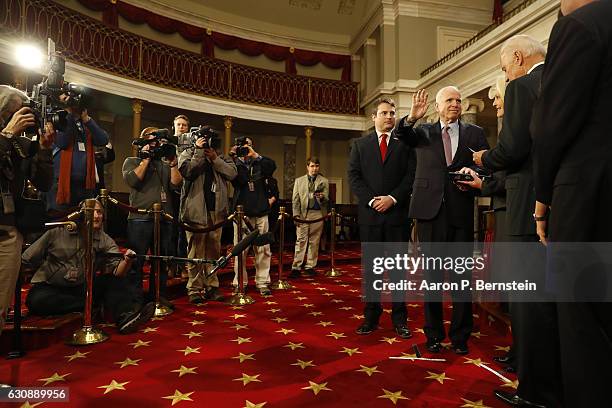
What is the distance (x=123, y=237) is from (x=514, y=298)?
23.5ft

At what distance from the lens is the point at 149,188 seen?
3.55 meters

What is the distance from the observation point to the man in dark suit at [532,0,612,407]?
1.11 m

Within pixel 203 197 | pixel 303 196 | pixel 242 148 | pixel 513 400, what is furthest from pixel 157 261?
pixel 303 196

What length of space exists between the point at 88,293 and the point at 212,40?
11.7 m

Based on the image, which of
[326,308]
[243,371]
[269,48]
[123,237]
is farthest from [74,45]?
[243,371]

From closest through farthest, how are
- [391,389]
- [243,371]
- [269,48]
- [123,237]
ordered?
[391,389]
[243,371]
[123,237]
[269,48]

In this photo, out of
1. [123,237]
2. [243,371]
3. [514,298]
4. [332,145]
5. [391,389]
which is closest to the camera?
[514,298]

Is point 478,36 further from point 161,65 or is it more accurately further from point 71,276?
point 71,276

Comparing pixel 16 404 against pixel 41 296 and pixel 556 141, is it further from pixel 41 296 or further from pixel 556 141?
pixel 556 141

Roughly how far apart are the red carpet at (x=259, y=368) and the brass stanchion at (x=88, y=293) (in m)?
0.08

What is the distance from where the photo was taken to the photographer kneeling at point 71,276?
9.13ft

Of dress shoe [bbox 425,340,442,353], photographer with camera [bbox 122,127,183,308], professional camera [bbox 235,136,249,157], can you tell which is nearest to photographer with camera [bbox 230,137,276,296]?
professional camera [bbox 235,136,249,157]

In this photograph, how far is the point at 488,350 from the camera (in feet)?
8.27

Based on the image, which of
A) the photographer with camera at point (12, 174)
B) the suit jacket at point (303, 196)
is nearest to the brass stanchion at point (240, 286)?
the suit jacket at point (303, 196)
